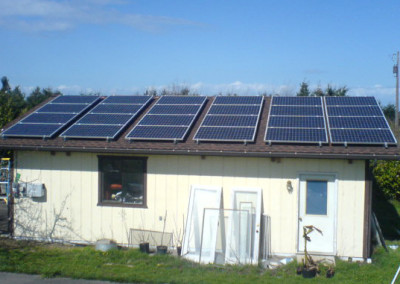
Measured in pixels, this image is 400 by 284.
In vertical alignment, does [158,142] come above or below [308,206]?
above

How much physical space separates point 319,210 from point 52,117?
8.28 m

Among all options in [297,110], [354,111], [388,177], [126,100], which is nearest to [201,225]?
[297,110]

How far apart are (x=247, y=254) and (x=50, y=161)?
599cm

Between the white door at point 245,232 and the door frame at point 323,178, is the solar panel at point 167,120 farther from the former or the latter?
the door frame at point 323,178

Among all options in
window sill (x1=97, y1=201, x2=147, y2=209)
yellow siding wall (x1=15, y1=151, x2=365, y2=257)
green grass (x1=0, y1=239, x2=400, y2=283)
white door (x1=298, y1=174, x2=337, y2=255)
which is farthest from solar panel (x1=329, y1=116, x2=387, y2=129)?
window sill (x1=97, y1=201, x2=147, y2=209)

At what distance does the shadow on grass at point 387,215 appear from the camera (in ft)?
46.1

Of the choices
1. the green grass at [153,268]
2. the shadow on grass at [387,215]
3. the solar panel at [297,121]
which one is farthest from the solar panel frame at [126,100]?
the shadow on grass at [387,215]

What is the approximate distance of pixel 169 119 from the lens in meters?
12.9

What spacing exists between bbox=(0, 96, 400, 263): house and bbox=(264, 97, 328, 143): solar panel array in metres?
0.03

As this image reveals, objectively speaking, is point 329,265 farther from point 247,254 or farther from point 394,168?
point 394,168

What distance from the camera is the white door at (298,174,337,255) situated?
10875mm

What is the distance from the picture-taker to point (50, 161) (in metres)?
12.6

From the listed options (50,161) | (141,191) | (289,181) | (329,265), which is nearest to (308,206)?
(289,181)

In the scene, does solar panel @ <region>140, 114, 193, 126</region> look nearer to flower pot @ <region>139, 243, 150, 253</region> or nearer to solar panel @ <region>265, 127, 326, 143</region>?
solar panel @ <region>265, 127, 326, 143</region>
